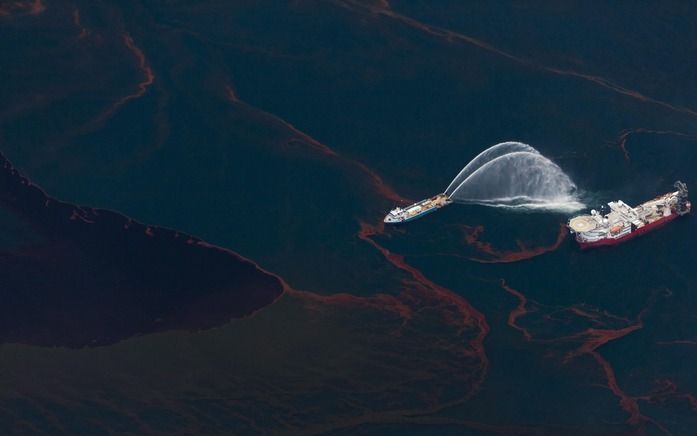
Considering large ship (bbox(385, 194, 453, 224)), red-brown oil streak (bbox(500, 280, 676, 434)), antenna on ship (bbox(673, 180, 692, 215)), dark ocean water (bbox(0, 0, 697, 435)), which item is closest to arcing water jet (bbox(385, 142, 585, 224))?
large ship (bbox(385, 194, 453, 224))

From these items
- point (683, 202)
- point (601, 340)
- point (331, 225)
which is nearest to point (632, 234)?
point (683, 202)

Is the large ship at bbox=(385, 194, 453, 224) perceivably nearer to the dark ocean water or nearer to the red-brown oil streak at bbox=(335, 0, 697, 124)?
the dark ocean water

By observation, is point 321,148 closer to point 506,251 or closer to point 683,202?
point 506,251

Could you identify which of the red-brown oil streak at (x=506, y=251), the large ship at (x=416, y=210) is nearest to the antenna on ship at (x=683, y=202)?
the red-brown oil streak at (x=506, y=251)

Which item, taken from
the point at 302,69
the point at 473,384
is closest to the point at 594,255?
the point at 473,384

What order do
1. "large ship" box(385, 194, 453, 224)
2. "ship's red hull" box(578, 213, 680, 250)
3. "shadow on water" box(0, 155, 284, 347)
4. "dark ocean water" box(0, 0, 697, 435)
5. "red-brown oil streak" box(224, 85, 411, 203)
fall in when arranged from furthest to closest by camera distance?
"red-brown oil streak" box(224, 85, 411, 203) < "large ship" box(385, 194, 453, 224) < "ship's red hull" box(578, 213, 680, 250) < "shadow on water" box(0, 155, 284, 347) < "dark ocean water" box(0, 0, 697, 435)
